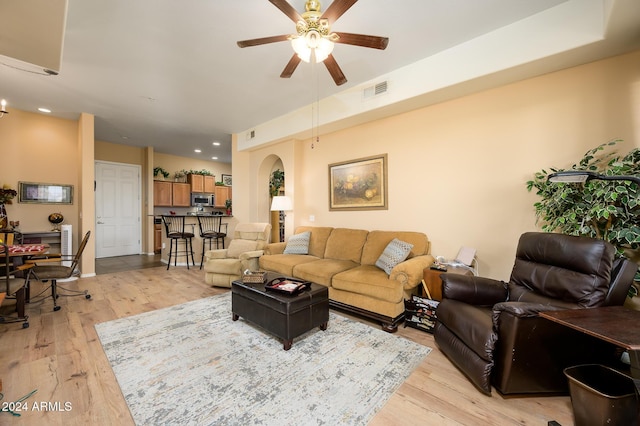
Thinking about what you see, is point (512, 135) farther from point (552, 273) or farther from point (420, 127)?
point (552, 273)

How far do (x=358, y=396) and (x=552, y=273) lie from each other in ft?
5.74

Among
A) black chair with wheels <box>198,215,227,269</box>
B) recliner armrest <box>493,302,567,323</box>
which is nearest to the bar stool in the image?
black chair with wheels <box>198,215,227,269</box>

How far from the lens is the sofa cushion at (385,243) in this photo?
3.17 meters

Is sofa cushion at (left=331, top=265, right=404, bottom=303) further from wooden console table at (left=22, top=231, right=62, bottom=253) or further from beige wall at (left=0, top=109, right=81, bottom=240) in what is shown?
beige wall at (left=0, top=109, right=81, bottom=240)

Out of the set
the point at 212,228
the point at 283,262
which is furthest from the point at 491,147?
the point at 212,228

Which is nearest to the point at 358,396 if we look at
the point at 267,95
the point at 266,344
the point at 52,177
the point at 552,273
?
the point at 266,344

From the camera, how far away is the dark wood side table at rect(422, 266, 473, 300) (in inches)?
103

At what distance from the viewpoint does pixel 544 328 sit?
1602 mm

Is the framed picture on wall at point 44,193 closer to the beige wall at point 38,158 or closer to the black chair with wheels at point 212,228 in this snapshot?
the beige wall at point 38,158

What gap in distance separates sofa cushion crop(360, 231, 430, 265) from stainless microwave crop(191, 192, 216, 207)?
21.1 ft

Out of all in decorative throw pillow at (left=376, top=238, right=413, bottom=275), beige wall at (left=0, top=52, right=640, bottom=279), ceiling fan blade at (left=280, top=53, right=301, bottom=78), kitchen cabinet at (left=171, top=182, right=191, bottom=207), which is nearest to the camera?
ceiling fan blade at (left=280, top=53, right=301, bottom=78)

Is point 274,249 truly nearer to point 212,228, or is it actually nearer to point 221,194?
point 212,228

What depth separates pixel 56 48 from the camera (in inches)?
92.1

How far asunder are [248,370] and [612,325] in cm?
223
